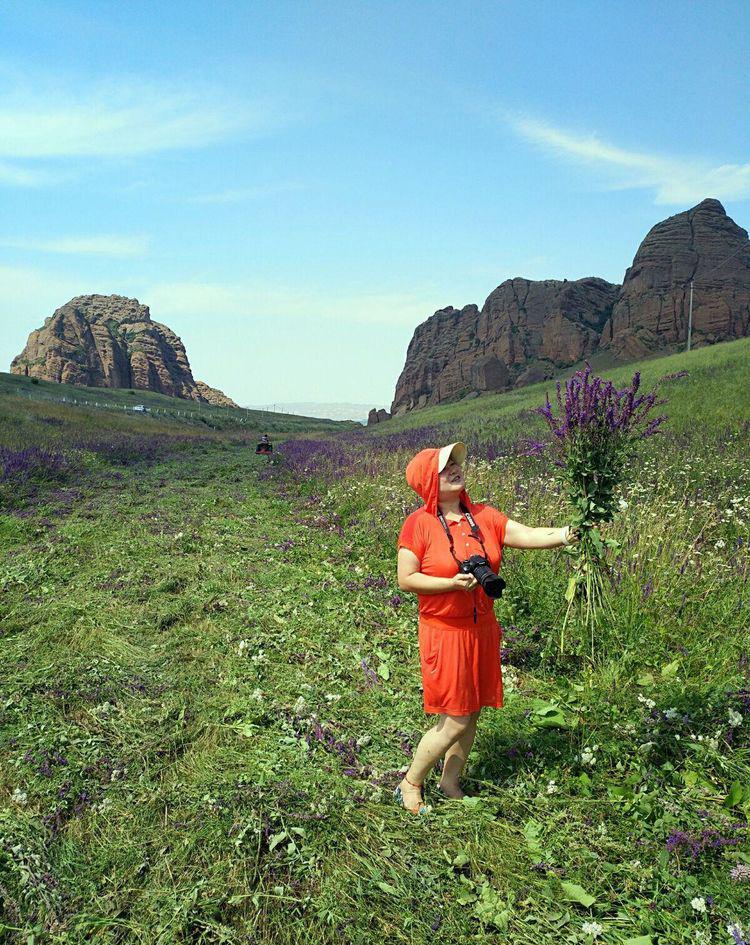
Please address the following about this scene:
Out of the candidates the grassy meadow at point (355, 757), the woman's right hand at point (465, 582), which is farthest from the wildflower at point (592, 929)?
the woman's right hand at point (465, 582)

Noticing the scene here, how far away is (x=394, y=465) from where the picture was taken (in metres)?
13.6

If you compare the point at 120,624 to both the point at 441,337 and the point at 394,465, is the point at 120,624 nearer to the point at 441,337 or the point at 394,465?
the point at 394,465

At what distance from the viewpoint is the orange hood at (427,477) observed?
369cm

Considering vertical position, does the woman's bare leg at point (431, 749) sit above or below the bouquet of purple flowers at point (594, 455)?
below

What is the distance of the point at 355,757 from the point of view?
13.5ft

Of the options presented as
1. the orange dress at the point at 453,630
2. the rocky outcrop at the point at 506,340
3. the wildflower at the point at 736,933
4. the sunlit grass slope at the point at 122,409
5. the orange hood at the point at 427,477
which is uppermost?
the rocky outcrop at the point at 506,340

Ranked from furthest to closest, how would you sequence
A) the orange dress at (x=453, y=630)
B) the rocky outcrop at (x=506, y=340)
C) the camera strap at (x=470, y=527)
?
the rocky outcrop at (x=506, y=340)
the camera strap at (x=470, y=527)
the orange dress at (x=453, y=630)

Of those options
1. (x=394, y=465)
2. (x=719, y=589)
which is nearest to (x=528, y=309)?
(x=394, y=465)

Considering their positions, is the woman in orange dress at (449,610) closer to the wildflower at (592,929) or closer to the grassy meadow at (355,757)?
the grassy meadow at (355,757)

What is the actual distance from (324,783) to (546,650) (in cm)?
249

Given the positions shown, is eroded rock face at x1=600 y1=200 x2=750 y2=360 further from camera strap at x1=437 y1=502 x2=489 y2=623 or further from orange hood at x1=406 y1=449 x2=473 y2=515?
orange hood at x1=406 y1=449 x2=473 y2=515

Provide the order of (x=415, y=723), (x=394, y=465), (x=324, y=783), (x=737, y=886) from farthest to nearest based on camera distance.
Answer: (x=394, y=465) → (x=415, y=723) → (x=324, y=783) → (x=737, y=886)

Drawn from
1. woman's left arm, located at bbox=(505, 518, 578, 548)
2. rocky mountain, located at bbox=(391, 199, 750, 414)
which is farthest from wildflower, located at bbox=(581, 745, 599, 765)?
rocky mountain, located at bbox=(391, 199, 750, 414)

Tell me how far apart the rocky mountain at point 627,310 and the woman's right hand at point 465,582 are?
78.6 meters
